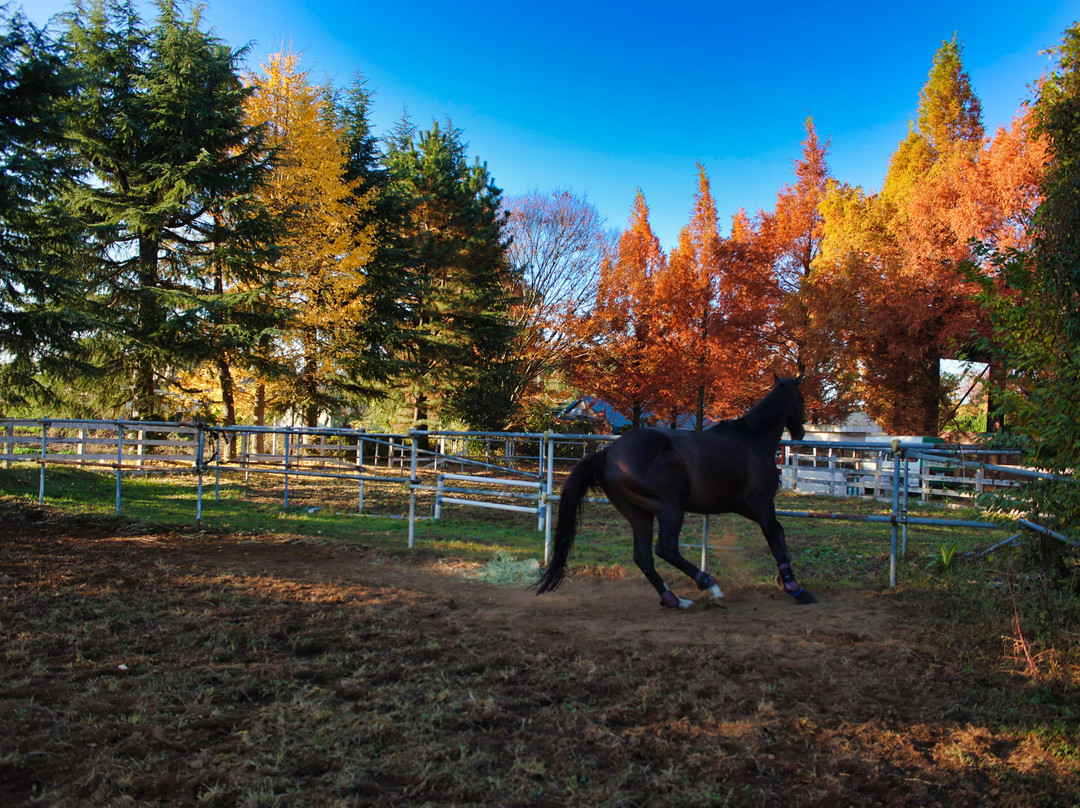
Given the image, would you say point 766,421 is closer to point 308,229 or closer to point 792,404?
point 792,404

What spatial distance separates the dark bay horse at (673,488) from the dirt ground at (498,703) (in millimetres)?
342

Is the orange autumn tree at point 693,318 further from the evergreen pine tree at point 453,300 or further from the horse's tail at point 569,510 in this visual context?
the horse's tail at point 569,510

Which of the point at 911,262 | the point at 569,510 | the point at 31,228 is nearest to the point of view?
the point at 569,510

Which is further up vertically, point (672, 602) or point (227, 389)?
point (227, 389)

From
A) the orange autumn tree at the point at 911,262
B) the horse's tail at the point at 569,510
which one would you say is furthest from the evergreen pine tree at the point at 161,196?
the orange autumn tree at the point at 911,262

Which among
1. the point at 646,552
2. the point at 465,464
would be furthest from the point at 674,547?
the point at 465,464

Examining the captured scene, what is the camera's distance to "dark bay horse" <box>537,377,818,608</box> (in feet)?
16.3

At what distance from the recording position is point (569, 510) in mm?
5074

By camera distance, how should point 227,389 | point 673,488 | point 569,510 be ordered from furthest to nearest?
point 227,389 → point 569,510 → point 673,488

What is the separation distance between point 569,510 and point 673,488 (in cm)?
85

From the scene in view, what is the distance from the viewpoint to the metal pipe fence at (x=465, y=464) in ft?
18.7

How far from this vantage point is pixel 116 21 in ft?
54.9

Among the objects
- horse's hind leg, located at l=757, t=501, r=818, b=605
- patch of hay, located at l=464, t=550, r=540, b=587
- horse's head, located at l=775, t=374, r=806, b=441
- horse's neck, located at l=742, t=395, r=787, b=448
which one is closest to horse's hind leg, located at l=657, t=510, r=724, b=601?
horse's hind leg, located at l=757, t=501, r=818, b=605

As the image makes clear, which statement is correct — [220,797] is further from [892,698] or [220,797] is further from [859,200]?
[859,200]
